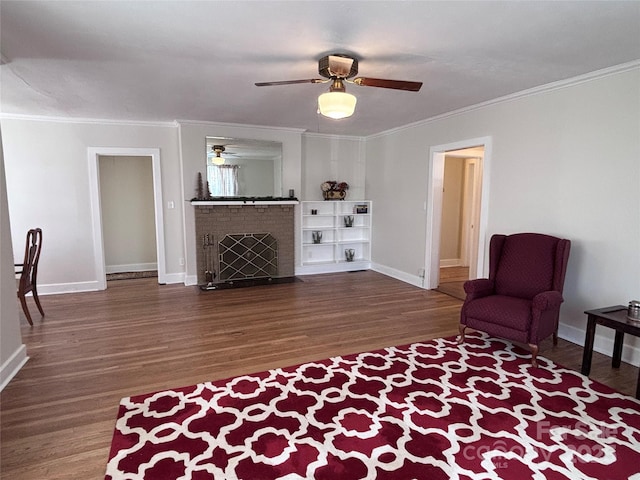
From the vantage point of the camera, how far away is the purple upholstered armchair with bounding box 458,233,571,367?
2.99 meters

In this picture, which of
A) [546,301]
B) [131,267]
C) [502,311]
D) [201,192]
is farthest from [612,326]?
[131,267]

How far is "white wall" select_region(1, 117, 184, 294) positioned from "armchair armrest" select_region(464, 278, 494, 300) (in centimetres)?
448

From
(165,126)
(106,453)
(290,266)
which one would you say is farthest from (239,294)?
(106,453)

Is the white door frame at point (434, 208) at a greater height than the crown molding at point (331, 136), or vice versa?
the crown molding at point (331, 136)

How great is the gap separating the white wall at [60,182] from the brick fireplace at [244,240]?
108cm

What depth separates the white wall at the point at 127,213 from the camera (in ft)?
21.0

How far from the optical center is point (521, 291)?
3.45 m

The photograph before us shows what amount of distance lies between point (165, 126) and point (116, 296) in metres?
2.61

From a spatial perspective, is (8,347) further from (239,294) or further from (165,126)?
(165,126)

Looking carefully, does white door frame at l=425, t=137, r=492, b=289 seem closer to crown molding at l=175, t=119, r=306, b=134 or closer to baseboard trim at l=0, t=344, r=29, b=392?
crown molding at l=175, t=119, r=306, b=134

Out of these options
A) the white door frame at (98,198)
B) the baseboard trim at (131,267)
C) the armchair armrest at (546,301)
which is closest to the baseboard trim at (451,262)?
the armchair armrest at (546,301)

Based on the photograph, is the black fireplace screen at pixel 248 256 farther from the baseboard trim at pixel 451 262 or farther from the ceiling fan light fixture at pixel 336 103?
the ceiling fan light fixture at pixel 336 103

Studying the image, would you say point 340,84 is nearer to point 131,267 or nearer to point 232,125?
point 232,125

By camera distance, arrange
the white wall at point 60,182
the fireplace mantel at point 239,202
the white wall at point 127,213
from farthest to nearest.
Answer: the white wall at point 127,213
the fireplace mantel at point 239,202
the white wall at point 60,182
